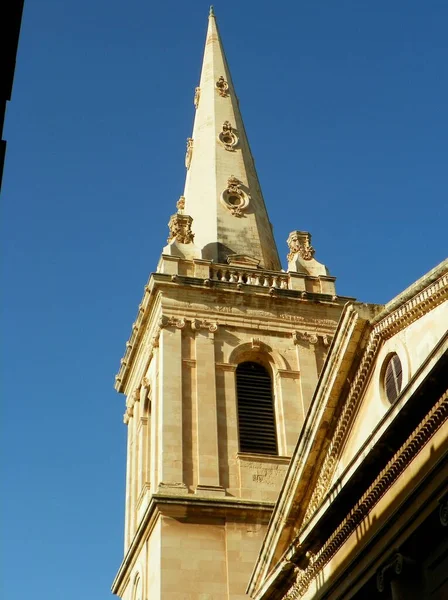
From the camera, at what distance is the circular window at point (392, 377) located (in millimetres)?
17594

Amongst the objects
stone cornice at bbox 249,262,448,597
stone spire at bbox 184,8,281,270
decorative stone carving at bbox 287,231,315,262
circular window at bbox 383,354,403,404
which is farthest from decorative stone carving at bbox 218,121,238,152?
circular window at bbox 383,354,403,404

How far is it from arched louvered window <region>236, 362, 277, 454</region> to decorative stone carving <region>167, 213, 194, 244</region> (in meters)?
5.63

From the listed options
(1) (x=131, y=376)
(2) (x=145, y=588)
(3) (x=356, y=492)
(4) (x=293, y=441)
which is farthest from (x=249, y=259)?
(3) (x=356, y=492)

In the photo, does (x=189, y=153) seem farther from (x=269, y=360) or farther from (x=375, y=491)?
(x=375, y=491)

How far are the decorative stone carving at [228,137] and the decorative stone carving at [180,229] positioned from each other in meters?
6.39

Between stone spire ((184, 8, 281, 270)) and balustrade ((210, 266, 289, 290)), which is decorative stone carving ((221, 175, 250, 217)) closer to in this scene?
stone spire ((184, 8, 281, 270))

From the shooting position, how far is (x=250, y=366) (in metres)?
30.0

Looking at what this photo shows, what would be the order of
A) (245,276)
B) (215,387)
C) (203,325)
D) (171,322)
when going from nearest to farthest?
(215,387)
(171,322)
(203,325)
(245,276)

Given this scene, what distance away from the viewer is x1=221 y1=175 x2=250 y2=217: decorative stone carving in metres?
35.9

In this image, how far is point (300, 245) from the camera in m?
34.2

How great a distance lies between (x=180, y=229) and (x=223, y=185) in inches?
173

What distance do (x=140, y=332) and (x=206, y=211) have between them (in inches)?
255

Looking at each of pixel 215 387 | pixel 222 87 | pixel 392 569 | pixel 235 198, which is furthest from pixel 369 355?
pixel 222 87

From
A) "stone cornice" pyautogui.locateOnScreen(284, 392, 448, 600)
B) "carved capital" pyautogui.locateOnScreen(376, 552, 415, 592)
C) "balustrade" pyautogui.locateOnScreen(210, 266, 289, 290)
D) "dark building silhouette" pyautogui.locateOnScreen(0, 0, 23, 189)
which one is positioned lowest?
"carved capital" pyautogui.locateOnScreen(376, 552, 415, 592)
